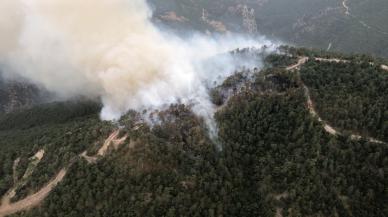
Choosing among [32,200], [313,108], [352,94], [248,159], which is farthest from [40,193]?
[352,94]

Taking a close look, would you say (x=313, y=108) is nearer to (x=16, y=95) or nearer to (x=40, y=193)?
(x=40, y=193)

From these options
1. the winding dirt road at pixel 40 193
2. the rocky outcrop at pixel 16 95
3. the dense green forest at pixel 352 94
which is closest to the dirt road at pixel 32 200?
the winding dirt road at pixel 40 193

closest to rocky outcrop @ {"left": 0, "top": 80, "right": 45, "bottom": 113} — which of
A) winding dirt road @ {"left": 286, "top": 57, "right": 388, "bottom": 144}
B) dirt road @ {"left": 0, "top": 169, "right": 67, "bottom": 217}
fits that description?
dirt road @ {"left": 0, "top": 169, "right": 67, "bottom": 217}

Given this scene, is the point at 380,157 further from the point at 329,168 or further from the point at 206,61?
the point at 206,61

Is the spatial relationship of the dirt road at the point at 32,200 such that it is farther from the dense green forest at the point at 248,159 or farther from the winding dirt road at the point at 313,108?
the winding dirt road at the point at 313,108

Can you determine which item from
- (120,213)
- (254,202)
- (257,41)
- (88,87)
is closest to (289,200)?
(254,202)

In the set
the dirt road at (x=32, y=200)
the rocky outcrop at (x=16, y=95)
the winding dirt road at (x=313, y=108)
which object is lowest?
the dirt road at (x=32, y=200)

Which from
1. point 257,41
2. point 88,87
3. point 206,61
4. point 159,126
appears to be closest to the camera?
point 159,126

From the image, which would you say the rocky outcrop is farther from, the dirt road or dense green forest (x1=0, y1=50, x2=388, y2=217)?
the dirt road

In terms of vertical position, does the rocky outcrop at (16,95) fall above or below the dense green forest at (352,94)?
above
